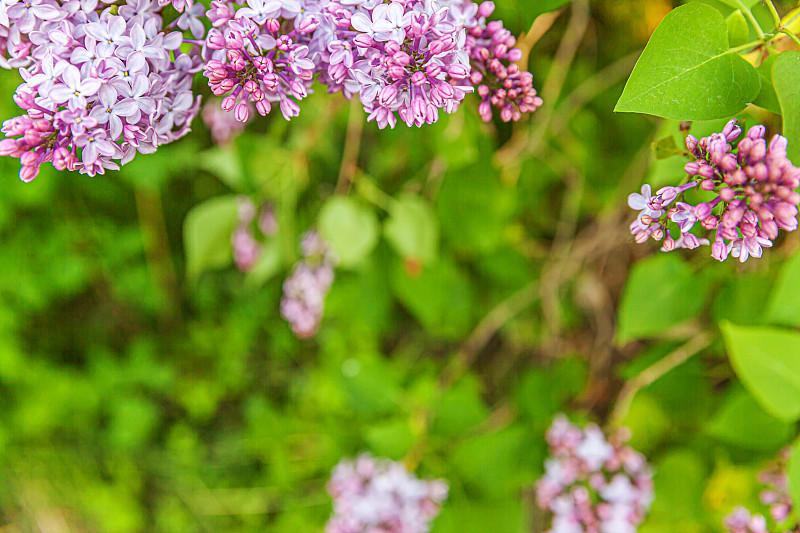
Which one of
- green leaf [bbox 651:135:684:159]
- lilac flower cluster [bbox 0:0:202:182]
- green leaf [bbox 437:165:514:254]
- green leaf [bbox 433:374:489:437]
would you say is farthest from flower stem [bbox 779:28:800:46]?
green leaf [bbox 433:374:489:437]

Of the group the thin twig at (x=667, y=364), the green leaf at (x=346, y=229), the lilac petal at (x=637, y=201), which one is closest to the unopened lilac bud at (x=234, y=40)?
the lilac petal at (x=637, y=201)

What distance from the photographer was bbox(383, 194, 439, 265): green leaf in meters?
1.01

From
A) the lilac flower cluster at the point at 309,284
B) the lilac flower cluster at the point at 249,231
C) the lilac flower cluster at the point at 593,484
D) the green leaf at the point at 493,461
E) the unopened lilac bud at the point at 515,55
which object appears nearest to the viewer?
the unopened lilac bud at the point at 515,55

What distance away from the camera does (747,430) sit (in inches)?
33.2

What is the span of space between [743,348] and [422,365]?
108 cm

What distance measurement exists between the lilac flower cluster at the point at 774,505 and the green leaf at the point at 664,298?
258 millimetres

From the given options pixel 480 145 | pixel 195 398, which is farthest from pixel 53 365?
pixel 480 145

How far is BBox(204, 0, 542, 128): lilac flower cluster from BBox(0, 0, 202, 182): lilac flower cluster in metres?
0.05

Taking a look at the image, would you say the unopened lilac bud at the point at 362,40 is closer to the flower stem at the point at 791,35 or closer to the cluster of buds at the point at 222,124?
the flower stem at the point at 791,35

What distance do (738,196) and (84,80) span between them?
0.49 metres

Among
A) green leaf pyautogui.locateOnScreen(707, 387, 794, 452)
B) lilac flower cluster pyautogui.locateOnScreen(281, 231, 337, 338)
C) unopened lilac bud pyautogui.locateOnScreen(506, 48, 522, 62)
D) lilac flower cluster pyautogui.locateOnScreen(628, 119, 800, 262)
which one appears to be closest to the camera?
lilac flower cluster pyautogui.locateOnScreen(628, 119, 800, 262)

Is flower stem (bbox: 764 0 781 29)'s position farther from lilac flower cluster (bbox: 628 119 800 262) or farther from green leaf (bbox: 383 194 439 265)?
green leaf (bbox: 383 194 439 265)

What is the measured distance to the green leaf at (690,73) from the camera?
1.26 ft

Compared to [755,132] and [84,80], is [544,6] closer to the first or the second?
[755,132]
